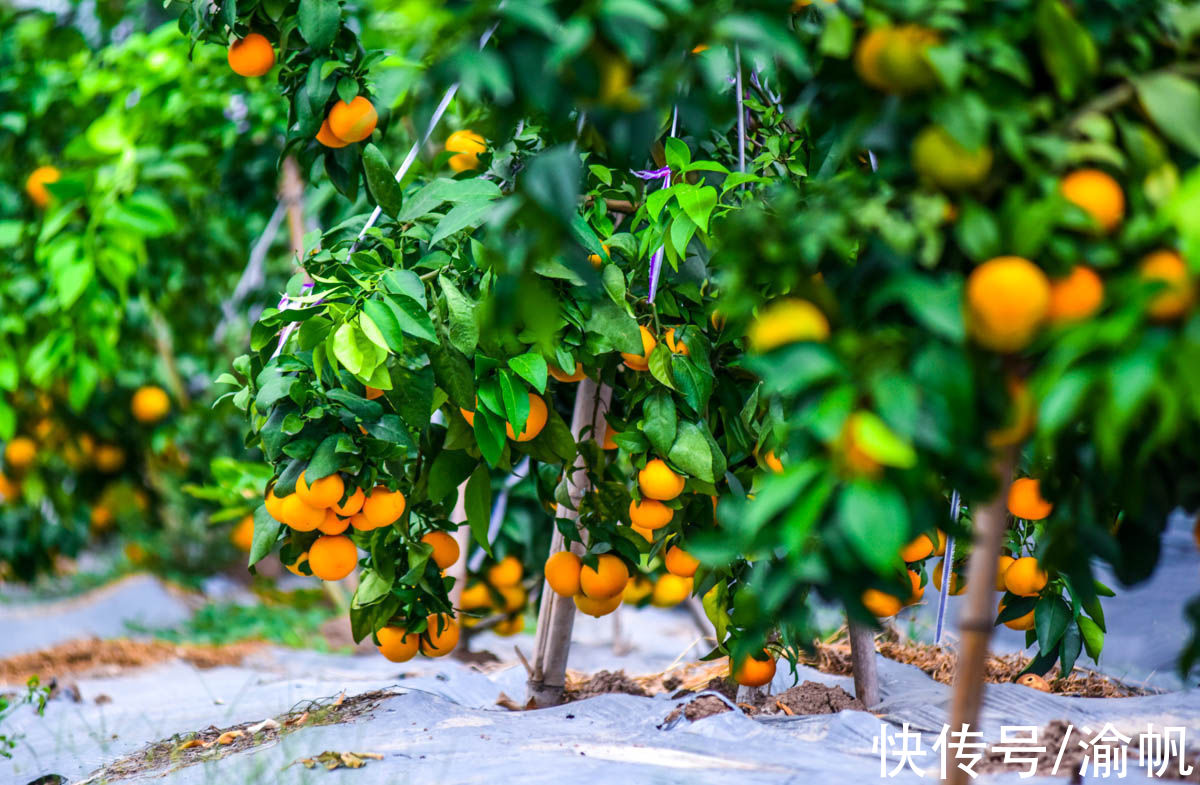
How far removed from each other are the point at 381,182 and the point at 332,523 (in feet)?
1.43

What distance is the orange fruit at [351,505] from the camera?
119 cm

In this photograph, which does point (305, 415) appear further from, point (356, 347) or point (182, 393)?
point (182, 393)

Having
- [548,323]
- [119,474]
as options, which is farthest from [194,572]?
[548,323]

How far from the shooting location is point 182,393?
3.46 metres

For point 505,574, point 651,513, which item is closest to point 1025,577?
point 651,513

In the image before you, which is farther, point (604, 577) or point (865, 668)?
point (865, 668)

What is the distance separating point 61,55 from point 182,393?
1.12m

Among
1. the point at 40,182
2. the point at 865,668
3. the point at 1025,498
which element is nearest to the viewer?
the point at 1025,498

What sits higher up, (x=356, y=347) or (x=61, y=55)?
(x=61, y=55)

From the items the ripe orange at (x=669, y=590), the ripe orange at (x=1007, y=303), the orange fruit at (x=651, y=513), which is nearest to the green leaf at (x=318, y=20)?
the orange fruit at (x=651, y=513)

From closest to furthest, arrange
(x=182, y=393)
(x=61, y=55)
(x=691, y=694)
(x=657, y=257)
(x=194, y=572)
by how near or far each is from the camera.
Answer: (x=657, y=257), (x=691, y=694), (x=61, y=55), (x=182, y=393), (x=194, y=572)

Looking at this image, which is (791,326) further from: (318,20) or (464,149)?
(464,149)

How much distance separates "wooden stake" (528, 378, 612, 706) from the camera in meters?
1.58

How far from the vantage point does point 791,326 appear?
0.70m
